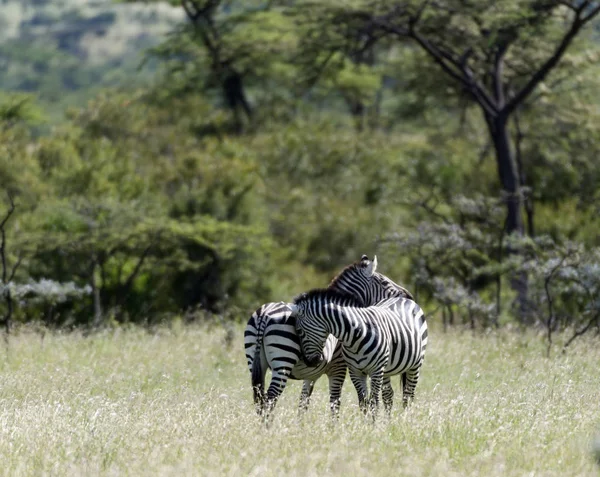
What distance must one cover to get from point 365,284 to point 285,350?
4.18ft

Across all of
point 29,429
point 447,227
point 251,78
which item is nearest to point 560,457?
point 29,429

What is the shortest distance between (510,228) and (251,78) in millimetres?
23467

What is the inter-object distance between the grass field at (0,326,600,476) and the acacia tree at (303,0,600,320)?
9.40m

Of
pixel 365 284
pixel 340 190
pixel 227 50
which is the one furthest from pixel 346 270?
pixel 227 50

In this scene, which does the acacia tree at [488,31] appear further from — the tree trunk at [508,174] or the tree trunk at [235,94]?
the tree trunk at [235,94]

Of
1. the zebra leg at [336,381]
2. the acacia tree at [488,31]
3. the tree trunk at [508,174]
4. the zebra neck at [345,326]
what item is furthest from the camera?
the tree trunk at [508,174]

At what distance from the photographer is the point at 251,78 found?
4244 cm

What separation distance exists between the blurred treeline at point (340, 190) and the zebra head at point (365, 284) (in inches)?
223

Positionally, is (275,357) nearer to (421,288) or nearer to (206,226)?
(206,226)

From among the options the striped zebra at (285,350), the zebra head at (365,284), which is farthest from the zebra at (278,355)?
the zebra head at (365,284)

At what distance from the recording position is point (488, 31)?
2188 centimetres

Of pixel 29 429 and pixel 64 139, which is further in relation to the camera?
pixel 64 139

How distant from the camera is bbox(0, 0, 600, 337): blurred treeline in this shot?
19016 millimetres

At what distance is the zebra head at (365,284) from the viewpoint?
9453 mm
